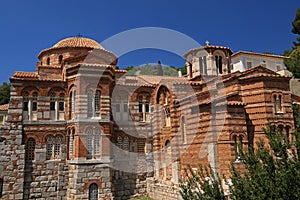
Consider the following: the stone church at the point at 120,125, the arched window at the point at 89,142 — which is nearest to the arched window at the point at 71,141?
the stone church at the point at 120,125

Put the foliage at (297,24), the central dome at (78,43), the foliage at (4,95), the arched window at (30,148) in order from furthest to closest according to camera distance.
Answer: the foliage at (4,95), the foliage at (297,24), the central dome at (78,43), the arched window at (30,148)

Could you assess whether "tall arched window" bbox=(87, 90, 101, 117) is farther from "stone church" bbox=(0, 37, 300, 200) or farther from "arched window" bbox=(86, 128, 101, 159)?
"arched window" bbox=(86, 128, 101, 159)

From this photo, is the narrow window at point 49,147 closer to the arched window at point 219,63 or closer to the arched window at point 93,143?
the arched window at point 93,143

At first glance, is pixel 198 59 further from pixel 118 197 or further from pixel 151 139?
pixel 118 197

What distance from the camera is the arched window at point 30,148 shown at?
58.9ft

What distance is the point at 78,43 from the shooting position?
73.4 feet

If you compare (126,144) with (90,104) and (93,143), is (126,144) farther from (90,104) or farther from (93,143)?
(90,104)

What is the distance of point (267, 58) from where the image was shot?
35719mm

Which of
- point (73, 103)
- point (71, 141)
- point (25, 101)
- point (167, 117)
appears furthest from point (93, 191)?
point (25, 101)

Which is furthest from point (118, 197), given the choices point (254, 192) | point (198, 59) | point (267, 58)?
point (267, 58)

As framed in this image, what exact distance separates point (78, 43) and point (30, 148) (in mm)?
8748

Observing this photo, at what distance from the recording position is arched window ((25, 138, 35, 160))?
1794cm

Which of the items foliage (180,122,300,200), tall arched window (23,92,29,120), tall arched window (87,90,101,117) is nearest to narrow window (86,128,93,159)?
tall arched window (87,90,101,117)

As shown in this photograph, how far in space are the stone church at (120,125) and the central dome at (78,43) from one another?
2195 millimetres
